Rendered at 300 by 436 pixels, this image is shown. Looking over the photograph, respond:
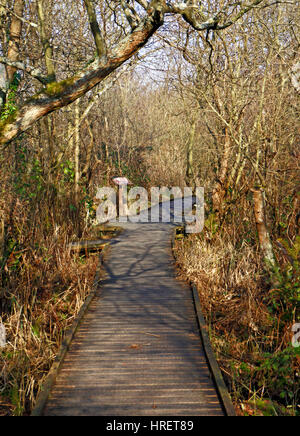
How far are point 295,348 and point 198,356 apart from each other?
1088mm

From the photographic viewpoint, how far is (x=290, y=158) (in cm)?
870

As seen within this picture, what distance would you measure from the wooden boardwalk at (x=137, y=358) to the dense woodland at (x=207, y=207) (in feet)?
1.58

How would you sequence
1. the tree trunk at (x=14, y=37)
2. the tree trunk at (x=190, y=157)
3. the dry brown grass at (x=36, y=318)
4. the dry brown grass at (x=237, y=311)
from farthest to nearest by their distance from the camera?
the tree trunk at (x=190, y=157), the tree trunk at (x=14, y=37), the dry brown grass at (x=237, y=311), the dry brown grass at (x=36, y=318)

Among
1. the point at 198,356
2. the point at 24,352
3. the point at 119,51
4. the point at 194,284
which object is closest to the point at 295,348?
the point at 198,356

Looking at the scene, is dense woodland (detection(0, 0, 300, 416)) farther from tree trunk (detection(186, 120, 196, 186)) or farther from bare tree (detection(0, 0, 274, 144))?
tree trunk (detection(186, 120, 196, 186))

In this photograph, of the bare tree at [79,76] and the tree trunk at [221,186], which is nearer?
the bare tree at [79,76]

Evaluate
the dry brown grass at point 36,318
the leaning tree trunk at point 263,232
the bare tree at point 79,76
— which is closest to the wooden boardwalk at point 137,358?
the dry brown grass at point 36,318

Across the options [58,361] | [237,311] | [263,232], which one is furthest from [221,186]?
[58,361]

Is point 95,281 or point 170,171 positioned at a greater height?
point 170,171

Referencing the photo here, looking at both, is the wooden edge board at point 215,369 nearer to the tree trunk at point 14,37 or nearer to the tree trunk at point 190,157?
the tree trunk at point 14,37

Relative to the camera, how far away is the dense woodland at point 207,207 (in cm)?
516

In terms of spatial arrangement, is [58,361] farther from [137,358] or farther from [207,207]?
[207,207]

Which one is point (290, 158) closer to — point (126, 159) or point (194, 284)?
point (194, 284)

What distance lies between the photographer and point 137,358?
16.6 feet
